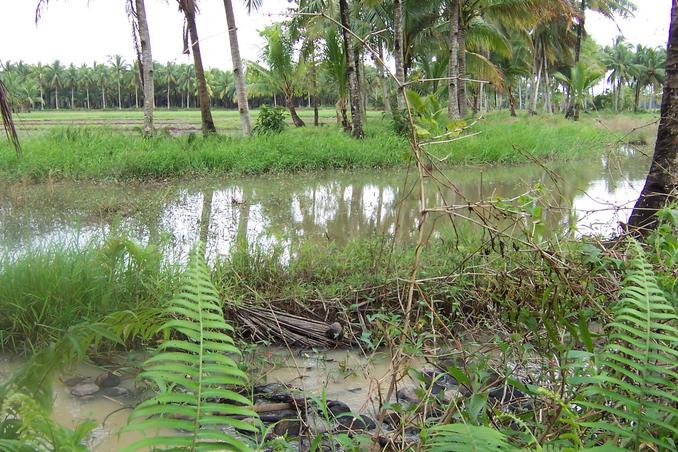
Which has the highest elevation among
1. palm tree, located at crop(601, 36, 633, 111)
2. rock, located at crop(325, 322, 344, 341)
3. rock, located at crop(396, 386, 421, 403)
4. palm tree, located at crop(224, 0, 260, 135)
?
palm tree, located at crop(601, 36, 633, 111)

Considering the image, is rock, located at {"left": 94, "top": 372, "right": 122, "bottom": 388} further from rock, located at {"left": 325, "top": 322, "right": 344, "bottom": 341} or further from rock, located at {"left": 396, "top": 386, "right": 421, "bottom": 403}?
rock, located at {"left": 396, "top": 386, "right": 421, "bottom": 403}

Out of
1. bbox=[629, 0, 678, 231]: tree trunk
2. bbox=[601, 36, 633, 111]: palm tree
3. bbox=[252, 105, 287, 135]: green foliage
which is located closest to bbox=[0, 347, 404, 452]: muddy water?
bbox=[629, 0, 678, 231]: tree trunk

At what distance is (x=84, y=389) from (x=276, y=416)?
2.90 feet

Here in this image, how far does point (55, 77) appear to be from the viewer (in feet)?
185

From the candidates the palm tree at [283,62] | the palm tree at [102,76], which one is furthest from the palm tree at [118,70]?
the palm tree at [283,62]

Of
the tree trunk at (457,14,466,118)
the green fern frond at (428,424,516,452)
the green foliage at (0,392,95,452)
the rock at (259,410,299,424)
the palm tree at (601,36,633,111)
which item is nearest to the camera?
the green foliage at (0,392,95,452)

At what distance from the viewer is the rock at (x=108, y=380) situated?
268 centimetres

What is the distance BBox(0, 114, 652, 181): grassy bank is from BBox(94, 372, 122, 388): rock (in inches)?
194

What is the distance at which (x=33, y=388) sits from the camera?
1.08 meters

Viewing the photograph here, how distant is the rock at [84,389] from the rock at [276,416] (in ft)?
2.57

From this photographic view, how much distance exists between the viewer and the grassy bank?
27.5 feet

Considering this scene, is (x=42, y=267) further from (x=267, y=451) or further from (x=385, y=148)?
(x=385, y=148)

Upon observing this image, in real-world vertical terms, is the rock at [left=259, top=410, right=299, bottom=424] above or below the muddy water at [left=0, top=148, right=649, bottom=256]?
below

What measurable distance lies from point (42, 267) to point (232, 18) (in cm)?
1017
